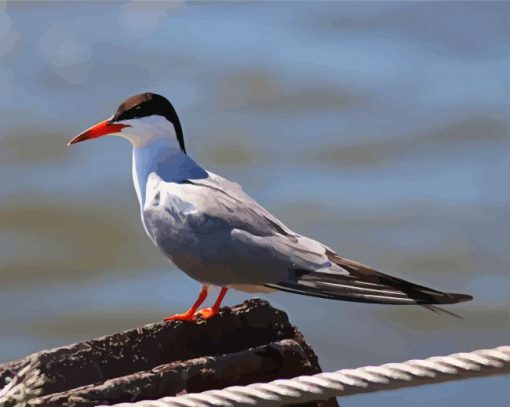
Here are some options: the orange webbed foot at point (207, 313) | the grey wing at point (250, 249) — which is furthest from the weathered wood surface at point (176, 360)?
the grey wing at point (250, 249)

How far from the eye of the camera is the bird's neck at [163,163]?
14.6ft

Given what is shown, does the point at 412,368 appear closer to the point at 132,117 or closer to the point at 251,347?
the point at 251,347

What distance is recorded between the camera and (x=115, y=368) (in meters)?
3.99

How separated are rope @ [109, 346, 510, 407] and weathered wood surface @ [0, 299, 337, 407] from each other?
344mm

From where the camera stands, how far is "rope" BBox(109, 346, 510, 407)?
3.25 metres

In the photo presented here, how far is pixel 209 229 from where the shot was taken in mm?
4375

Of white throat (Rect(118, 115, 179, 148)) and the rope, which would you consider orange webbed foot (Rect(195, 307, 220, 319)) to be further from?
the rope

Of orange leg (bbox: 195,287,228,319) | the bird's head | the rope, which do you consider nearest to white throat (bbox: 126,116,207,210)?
the bird's head

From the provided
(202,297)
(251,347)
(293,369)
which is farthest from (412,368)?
(202,297)

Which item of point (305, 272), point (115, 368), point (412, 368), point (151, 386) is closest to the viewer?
point (412, 368)

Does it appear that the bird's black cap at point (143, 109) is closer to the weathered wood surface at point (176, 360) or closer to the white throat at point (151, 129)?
the white throat at point (151, 129)

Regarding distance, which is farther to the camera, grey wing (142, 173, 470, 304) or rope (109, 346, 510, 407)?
grey wing (142, 173, 470, 304)

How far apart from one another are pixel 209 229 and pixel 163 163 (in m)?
0.26

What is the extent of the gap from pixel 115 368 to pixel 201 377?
314mm
